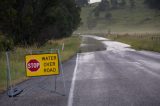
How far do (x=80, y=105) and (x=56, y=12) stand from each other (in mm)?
23331

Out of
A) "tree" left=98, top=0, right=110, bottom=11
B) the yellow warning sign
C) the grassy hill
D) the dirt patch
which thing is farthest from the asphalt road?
"tree" left=98, top=0, right=110, bottom=11

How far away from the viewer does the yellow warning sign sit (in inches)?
506

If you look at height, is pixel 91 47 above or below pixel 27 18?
below

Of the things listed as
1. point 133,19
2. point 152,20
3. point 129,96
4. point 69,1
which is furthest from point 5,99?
point 133,19

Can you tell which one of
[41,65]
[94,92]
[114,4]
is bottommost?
[94,92]

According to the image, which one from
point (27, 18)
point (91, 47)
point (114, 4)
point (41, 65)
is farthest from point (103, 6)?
point (41, 65)

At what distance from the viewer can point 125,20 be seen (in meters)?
170

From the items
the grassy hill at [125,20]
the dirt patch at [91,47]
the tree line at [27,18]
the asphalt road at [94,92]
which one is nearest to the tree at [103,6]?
the grassy hill at [125,20]

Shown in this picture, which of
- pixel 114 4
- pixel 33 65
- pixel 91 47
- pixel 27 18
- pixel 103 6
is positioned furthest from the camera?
pixel 114 4

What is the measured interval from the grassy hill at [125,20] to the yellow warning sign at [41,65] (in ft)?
434

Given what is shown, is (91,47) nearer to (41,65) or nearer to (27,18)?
(27,18)

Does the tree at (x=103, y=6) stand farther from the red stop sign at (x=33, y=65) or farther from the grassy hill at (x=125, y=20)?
the red stop sign at (x=33, y=65)

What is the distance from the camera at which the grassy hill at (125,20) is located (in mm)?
152125

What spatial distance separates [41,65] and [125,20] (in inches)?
6243
